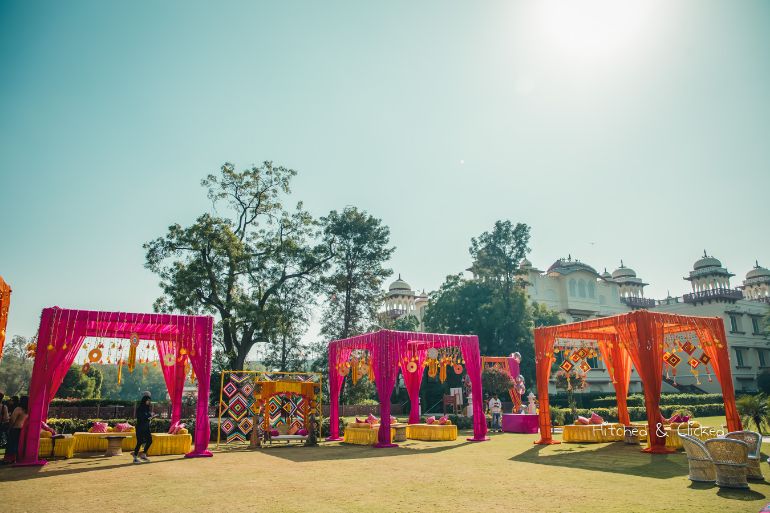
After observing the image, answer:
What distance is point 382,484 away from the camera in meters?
8.58

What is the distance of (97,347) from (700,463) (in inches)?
545

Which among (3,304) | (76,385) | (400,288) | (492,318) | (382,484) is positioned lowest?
(382,484)

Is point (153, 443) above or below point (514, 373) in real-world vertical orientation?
below

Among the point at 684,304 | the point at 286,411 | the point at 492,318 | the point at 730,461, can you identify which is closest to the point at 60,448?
the point at 286,411

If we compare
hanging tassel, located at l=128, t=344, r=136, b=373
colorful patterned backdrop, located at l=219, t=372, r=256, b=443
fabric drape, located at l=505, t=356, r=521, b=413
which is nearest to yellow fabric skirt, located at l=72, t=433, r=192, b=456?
hanging tassel, located at l=128, t=344, r=136, b=373

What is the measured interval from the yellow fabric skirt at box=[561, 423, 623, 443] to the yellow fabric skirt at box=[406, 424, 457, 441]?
12.3ft

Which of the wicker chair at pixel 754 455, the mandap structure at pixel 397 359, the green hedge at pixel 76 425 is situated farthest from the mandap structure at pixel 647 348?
the green hedge at pixel 76 425

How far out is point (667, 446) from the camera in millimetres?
12523

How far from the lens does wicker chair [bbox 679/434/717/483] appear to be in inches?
315

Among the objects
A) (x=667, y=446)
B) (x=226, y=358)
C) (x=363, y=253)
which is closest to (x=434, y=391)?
(x=363, y=253)

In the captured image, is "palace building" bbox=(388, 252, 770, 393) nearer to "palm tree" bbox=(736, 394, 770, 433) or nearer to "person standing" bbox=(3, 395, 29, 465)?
"palm tree" bbox=(736, 394, 770, 433)

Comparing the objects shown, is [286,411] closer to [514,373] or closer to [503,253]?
[514,373]

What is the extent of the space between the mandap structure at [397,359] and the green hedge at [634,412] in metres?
6.60

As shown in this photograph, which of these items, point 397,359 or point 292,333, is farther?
point 292,333
